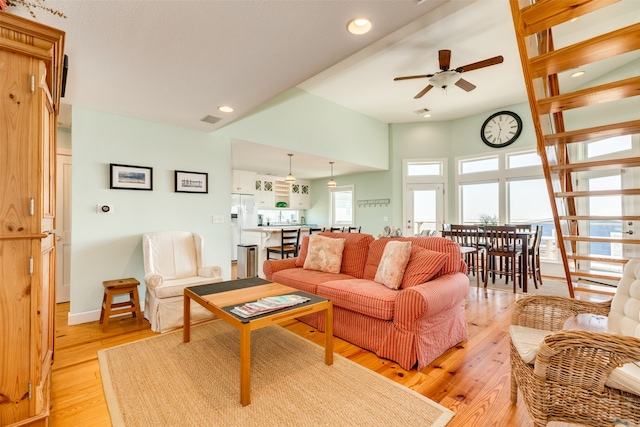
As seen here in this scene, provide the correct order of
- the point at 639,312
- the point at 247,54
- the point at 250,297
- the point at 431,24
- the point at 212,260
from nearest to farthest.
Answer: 1. the point at 639,312
2. the point at 247,54
3. the point at 250,297
4. the point at 431,24
5. the point at 212,260

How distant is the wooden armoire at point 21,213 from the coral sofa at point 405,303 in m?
1.97

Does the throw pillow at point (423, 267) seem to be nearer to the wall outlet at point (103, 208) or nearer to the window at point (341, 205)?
the wall outlet at point (103, 208)

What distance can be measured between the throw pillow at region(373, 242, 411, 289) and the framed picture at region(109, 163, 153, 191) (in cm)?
294

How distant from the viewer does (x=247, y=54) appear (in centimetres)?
211

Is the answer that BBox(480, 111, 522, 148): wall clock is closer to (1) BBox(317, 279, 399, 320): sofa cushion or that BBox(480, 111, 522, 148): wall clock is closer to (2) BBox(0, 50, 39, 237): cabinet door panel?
(1) BBox(317, 279, 399, 320): sofa cushion

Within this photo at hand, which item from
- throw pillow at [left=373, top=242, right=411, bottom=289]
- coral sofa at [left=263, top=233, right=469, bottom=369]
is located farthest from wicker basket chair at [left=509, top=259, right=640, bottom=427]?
throw pillow at [left=373, top=242, right=411, bottom=289]

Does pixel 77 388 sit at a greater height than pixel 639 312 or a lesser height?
lesser

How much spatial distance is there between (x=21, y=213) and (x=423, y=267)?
261cm

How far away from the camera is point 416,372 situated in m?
2.12

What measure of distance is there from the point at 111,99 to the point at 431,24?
11.3ft

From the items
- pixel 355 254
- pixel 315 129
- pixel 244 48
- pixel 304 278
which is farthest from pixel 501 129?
pixel 244 48

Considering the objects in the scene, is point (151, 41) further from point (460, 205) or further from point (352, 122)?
point (460, 205)

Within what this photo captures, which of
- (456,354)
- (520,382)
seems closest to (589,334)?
(520,382)

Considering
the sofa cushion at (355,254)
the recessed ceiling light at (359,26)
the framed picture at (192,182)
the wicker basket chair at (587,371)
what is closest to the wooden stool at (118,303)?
the framed picture at (192,182)
